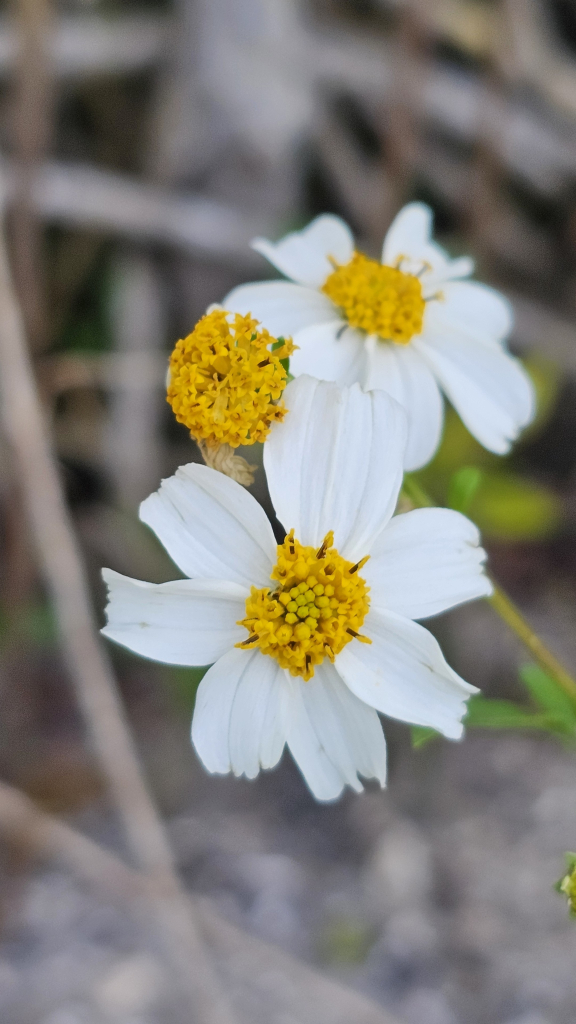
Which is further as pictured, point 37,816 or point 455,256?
point 455,256

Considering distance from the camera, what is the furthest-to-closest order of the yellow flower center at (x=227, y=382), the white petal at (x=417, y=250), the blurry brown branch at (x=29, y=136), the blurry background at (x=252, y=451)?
the blurry background at (x=252, y=451) < the blurry brown branch at (x=29, y=136) < the white petal at (x=417, y=250) < the yellow flower center at (x=227, y=382)

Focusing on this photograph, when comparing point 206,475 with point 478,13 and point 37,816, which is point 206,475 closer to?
point 37,816

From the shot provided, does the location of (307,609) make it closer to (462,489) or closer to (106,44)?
(462,489)

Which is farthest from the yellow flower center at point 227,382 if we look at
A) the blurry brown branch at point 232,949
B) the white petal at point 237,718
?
→ the blurry brown branch at point 232,949

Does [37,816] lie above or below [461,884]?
above

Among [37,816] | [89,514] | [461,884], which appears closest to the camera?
[37,816]

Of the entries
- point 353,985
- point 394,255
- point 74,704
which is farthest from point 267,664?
point 74,704

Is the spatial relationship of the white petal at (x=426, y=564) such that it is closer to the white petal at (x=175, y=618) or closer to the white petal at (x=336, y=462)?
the white petal at (x=336, y=462)
